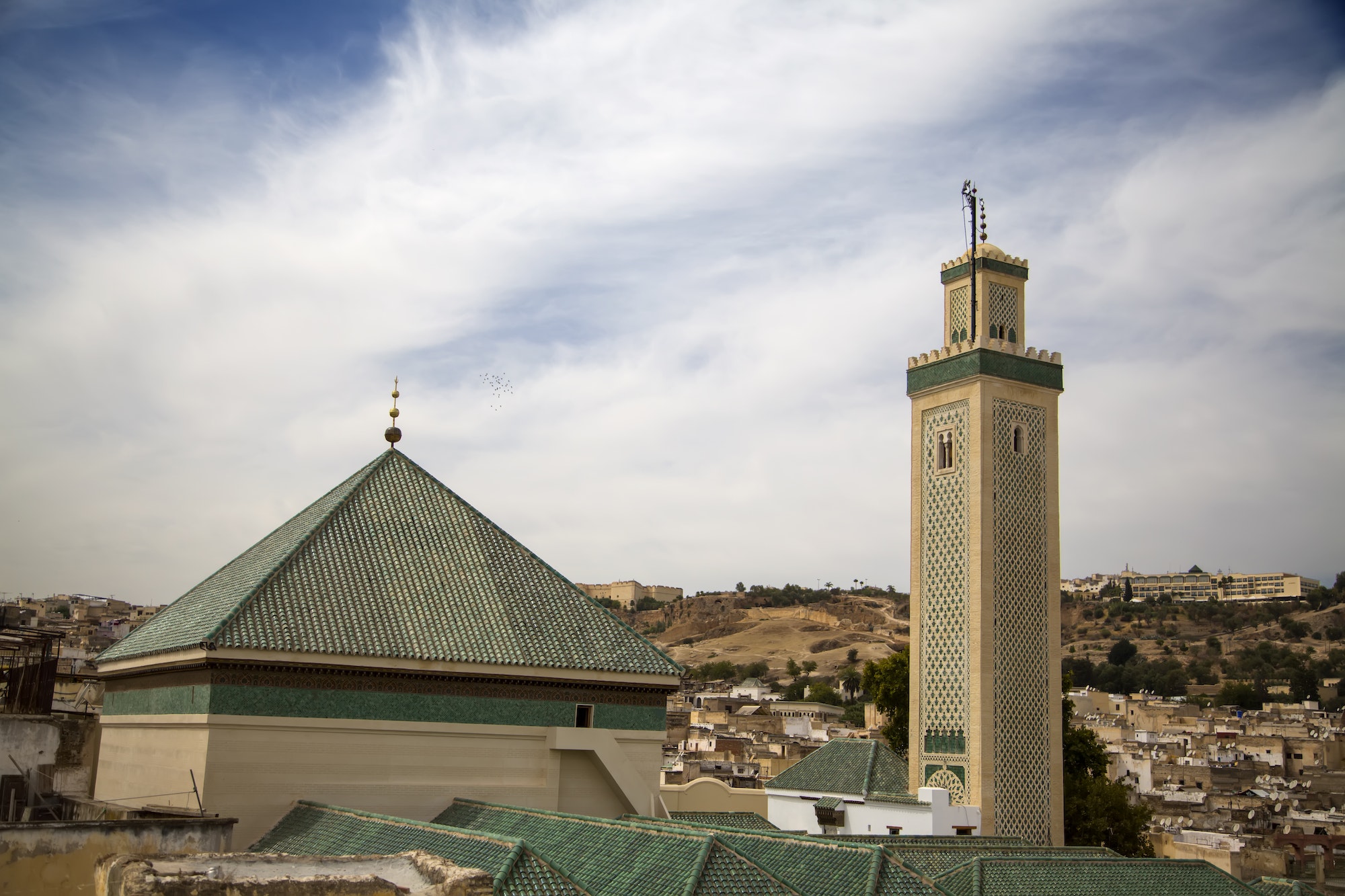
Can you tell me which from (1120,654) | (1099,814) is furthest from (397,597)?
(1120,654)

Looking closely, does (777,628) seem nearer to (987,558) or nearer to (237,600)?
(987,558)

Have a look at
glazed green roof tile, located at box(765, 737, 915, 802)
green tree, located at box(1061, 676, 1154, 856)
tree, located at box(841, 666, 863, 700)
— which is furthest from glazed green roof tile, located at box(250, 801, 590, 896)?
tree, located at box(841, 666, 863, 700)

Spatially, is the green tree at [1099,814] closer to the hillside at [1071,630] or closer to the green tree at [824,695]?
the green tree at [824,695]

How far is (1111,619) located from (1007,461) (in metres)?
80.7

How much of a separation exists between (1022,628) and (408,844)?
13.0 m

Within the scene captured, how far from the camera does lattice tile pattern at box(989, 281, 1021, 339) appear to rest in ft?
68.5

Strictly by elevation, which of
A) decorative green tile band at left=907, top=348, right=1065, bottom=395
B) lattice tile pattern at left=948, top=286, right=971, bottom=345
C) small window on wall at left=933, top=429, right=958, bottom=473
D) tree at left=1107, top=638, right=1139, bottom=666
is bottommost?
tree at left=1107, top=638, right=1139, bottom=666

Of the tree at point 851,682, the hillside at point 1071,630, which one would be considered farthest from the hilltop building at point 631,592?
the tree at point 851,682

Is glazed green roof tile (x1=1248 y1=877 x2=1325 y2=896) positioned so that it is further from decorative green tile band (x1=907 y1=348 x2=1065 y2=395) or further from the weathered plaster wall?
the weathered plaster wall

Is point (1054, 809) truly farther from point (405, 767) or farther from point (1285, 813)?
point (1285, 813)

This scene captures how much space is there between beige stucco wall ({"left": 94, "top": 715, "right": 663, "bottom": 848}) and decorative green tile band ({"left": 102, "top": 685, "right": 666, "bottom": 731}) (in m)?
0.07

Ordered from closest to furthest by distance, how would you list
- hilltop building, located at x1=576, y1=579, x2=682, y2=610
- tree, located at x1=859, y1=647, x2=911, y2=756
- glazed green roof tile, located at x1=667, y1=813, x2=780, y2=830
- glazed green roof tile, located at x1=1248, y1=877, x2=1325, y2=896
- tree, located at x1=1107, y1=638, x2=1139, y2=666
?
1. glazed green roof tile, located at x1=1248, y1=877, x2=1325, y2=896
2. glazed green roof tile, located at x1=667, y1=813, x2=780, y2=830
3. tree, located at x1=859, y1=647, x2=911, y2=756
4. tree, located at x1=1107, y1=638, x2=1139, y2=666
5. hilltop building, located at x1=576, y1=579, x2=682, y2=610

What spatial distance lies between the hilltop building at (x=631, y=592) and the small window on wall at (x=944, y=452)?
115162 millimetres

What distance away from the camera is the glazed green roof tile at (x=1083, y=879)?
1262 centimetres
